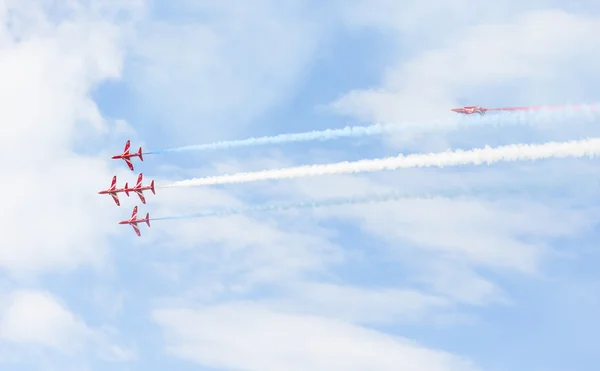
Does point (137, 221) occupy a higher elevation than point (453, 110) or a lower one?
lower

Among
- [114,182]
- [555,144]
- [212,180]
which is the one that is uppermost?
[114,182]

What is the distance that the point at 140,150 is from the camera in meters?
146

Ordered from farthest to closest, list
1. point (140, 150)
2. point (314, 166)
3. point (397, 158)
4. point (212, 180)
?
point (140, 150) < point (212, 180) < point (314, 166) < point (397, 158)

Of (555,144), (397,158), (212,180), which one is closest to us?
(555,144)

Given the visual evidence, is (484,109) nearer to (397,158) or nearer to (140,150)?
(397,158)

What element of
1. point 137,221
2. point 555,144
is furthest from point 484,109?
point 137,221

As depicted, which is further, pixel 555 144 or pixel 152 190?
pixel 152 190

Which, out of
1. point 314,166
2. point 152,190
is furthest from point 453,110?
point 152,190

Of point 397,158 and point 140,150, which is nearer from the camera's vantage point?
point 397,158

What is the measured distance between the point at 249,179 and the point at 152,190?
2525cm

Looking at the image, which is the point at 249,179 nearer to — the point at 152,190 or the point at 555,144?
the point at 152,190

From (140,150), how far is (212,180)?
22.4 meters

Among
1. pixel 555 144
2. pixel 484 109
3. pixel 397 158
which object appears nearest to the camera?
pixel 555 144

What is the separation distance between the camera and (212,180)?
127375mm
